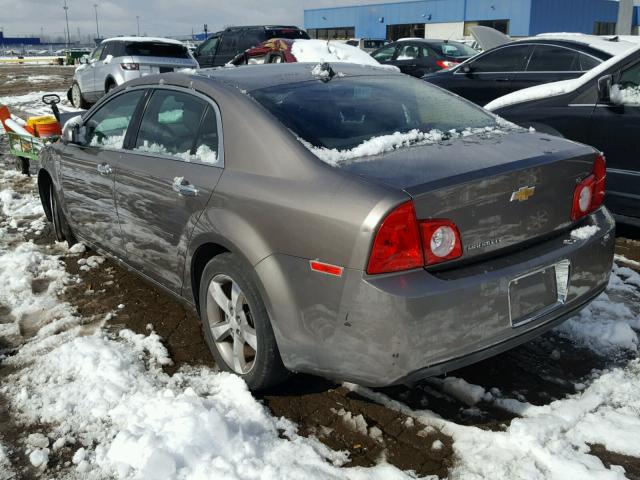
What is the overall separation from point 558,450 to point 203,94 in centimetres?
247

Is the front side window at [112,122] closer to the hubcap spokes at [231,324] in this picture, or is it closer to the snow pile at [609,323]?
the hubcap spokes at [231,324]

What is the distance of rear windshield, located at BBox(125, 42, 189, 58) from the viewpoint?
14.1 m

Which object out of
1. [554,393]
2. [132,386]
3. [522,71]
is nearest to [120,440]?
[132,386]

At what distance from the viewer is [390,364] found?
2.48 m

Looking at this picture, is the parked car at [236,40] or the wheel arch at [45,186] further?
the parked car at [236,40]

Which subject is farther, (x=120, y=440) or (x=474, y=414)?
(x=474, y=414)

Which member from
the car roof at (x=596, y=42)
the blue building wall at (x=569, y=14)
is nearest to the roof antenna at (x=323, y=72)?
the car roof at (x=596, y=42)

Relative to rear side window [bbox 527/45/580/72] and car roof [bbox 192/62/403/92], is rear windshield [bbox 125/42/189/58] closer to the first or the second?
rear side window [bbox 527/45/580/72]

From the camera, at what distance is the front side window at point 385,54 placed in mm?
15705

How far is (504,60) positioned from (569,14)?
48637mm

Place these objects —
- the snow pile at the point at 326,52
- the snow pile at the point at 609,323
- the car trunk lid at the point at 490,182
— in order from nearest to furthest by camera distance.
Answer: the car trunk lid at the point at 490,182
the snow pile at the point at 609,323
the snow pile at the point at 326,52

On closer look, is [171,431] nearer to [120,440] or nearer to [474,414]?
[120,440]

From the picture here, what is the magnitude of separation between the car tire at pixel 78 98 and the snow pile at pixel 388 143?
1428 centimetres

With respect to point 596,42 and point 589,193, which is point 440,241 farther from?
point 596,42
